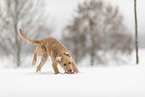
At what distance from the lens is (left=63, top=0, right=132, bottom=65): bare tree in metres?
13.7

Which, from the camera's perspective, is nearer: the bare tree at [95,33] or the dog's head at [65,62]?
the dog's head at [65,62]

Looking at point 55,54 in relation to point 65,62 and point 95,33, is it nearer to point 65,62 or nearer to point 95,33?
point 65,62

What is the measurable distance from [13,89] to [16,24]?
31.3 ft

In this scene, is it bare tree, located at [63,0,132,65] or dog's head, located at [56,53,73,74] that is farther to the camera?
bare tree, located at [63,0,132,65]

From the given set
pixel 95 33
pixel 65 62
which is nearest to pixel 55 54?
pixel 65 62

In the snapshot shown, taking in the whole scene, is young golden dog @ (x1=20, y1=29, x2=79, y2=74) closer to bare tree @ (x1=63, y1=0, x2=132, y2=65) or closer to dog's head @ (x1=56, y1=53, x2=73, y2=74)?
dog's head @ (x1=56, y1=53, x2=73, y2=74)

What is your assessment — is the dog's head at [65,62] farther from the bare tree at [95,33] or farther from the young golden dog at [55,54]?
the bare tree at [95,33]

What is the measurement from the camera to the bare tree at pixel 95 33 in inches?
539

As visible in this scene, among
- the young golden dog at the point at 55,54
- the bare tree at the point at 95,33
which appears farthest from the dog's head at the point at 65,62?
the bare tree at the point at 95,33

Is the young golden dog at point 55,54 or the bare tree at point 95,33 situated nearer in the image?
the young golden dog at point 55,54

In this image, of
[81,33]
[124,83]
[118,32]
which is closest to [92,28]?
[81,33]

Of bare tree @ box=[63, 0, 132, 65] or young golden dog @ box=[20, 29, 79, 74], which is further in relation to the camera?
bare tree @ box=[63, 0, 132, 65]

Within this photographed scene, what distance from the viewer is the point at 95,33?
13742 millimetres

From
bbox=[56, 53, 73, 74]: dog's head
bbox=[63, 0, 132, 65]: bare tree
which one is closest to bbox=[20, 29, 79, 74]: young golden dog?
bbox=[56, 53, 73, 74]: dog's head
